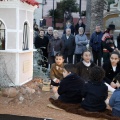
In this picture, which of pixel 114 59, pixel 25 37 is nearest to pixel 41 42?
pixel 25 37

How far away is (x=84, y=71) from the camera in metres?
8.55

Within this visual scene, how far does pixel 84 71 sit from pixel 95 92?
2309mm

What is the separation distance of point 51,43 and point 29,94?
3671mm

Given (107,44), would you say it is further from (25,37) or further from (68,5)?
(68,5)

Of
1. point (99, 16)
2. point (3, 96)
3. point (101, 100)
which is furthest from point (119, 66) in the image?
point (99, 16)

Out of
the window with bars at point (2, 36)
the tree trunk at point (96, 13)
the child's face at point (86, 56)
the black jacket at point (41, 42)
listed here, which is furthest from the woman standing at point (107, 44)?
the tree trunk at point (96, 13)

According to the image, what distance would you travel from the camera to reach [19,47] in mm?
8539

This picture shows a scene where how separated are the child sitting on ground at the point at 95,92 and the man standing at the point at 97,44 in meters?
5.66


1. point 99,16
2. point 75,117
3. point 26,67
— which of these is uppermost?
point 99,16

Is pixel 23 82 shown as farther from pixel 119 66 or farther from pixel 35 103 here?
pixel 119 66

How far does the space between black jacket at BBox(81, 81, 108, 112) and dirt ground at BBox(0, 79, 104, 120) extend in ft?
0.85

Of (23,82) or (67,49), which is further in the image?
(67,49)

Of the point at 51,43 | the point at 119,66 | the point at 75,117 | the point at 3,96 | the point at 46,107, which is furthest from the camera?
the point at 51,43

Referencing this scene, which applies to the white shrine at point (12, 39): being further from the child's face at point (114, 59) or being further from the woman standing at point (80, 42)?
the woman standing at point (80, 42)
